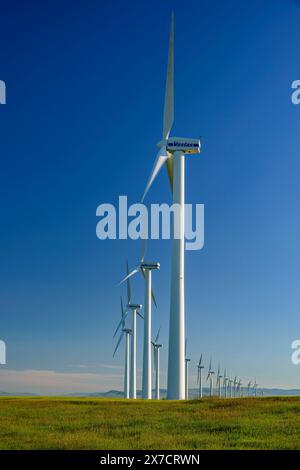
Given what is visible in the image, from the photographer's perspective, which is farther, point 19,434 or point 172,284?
point 172,284

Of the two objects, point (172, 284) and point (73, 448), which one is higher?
point (172, 284)

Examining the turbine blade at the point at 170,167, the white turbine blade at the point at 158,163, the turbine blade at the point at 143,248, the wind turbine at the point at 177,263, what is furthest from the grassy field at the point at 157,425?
the turbine blade at the point at 143,248

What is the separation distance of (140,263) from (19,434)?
68940 mm

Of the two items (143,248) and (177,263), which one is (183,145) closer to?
(177,263)

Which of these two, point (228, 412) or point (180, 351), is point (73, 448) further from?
point (180, 351)

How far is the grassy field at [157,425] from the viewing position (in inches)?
1346

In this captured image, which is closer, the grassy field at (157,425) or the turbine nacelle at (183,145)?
the grassy field at (157,425)

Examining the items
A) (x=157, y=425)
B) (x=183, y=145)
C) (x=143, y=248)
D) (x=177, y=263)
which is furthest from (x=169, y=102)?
(x=157, y=425)

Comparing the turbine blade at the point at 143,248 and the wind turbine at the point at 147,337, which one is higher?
the turbine blade at the point at 143,248

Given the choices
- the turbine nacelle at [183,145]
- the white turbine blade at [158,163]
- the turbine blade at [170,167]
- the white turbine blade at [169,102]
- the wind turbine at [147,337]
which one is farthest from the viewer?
the wind turbine at [147,337]

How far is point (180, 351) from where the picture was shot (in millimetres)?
71312

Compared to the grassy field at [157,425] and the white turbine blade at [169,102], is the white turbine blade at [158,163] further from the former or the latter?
the grassy field at [157,425]
